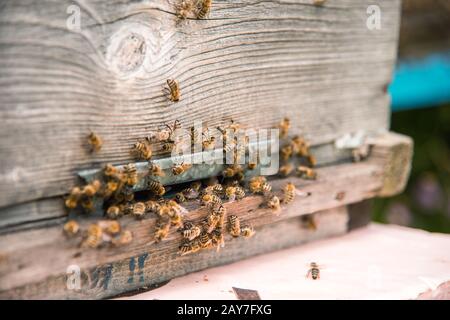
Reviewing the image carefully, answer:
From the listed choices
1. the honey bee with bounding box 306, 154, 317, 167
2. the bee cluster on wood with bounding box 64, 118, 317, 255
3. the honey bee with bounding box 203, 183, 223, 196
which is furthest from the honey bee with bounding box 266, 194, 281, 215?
the honey bee with bounding box 306, 154, 317, 167

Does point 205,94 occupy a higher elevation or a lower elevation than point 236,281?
higher

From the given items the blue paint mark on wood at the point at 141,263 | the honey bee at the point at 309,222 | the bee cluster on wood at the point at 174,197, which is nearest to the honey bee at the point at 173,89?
the bee cluster on wood at the point at 174,197

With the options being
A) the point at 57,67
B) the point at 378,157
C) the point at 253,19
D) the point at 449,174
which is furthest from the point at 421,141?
the point at 57,67

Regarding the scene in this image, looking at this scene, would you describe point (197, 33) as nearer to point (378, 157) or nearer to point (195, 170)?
point (195, 170)

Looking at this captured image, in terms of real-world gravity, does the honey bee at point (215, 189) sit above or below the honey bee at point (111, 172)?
below

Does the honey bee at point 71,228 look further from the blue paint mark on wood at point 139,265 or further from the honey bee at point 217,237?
the honey bee at point 217,237

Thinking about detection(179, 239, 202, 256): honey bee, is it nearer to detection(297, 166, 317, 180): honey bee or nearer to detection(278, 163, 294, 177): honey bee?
detection(278, 163, 294, 177): honey bee
